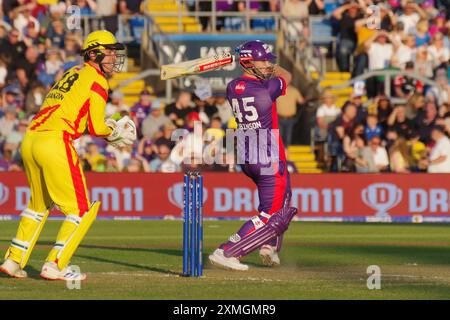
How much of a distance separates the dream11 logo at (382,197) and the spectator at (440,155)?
973 millimetres

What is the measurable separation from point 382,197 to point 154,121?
4709 millimetres

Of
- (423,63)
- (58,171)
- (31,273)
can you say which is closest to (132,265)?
(31,273)

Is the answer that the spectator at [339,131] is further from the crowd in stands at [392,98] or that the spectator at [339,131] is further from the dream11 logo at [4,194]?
the dream11 logo at [4,194]

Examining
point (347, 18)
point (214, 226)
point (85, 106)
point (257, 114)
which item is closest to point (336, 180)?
point (214, 226)

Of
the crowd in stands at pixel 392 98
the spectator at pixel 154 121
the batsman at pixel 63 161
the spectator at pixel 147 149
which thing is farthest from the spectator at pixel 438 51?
the batsman at pixel 63 161

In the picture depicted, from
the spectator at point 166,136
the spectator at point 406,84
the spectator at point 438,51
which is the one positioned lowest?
the spectator at point 166,136

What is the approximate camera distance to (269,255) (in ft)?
49.3

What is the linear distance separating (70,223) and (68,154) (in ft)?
2.22

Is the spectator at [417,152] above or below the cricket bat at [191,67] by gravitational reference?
below

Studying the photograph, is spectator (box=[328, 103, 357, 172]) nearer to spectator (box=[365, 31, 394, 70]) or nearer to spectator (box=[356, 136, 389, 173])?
spectator (box=[356, 136, 389, 173])

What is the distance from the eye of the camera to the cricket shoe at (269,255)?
49.3ft

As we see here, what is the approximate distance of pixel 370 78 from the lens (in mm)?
28625

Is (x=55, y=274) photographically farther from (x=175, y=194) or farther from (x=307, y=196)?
(x=307, y=196)

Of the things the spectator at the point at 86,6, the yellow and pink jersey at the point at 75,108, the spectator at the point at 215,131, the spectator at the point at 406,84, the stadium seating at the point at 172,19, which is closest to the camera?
the yellow and pink jersey at the point at 75,108
